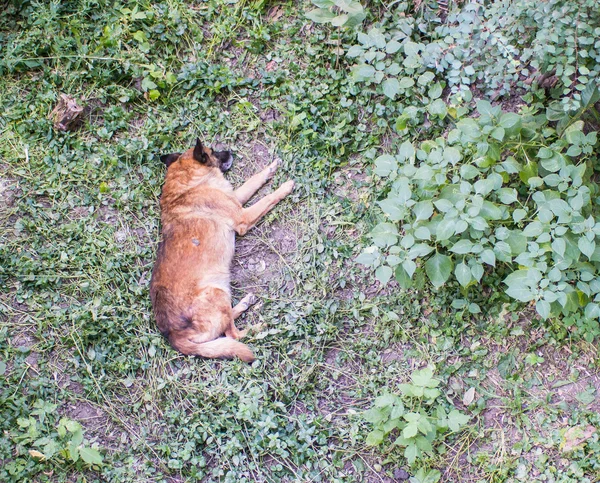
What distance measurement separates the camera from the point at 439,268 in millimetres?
4754

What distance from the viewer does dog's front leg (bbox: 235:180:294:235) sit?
582cm

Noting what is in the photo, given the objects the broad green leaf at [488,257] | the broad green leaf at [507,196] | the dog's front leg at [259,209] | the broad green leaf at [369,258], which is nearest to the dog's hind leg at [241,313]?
the dog's front leg at [259,209]

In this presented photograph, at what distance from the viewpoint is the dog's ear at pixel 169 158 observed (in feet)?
19.5

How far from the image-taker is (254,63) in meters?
6.33

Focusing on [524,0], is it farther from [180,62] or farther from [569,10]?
[180,62]

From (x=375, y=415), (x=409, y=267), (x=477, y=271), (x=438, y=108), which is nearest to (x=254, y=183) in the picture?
(x=438, y=108)

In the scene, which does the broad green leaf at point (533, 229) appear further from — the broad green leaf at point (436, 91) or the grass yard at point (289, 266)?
the broad green leaf at point (436, 91)

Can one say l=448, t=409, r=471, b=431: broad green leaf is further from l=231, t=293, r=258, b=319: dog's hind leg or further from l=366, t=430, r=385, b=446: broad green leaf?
l=231, t=293, r=258, b=319: dog's hind leg

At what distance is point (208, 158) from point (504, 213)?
2.86m

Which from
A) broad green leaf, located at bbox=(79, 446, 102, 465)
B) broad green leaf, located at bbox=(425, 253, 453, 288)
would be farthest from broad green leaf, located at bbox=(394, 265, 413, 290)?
broad green leaf, located at bbox=(79, 446, 102, 465)

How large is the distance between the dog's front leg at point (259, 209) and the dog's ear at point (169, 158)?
0.87 meters

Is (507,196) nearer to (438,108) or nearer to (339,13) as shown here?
(438,108)

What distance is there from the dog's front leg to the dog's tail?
1.16 m

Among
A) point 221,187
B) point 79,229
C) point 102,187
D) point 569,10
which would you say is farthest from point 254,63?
point 569,10
